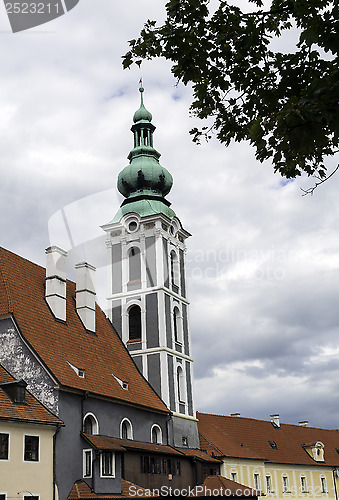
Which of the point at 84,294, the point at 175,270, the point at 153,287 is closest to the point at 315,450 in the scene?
the point at 175,270

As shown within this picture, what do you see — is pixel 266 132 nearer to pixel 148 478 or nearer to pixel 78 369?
pixel 78 369

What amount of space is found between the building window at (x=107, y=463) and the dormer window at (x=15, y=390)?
13.6ft

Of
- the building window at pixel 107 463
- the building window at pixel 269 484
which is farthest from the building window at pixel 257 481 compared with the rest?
the building window at pixel 107 463

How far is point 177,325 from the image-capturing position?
121 ft

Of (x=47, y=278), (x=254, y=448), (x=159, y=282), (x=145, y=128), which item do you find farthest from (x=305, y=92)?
(x=254, y=448)

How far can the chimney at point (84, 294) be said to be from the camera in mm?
30547

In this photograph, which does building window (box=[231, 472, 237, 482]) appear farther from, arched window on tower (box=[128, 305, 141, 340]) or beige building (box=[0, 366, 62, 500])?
beige building (box=[0, 366, 62, 500])

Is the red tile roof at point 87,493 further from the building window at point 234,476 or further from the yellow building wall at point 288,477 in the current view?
the building window at point 234,476

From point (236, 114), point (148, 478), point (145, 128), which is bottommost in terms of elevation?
point (148, 478)

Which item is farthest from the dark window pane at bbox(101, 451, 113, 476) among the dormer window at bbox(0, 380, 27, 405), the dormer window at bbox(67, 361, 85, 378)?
the dormer window at bbox(0, 380, 27, 405)

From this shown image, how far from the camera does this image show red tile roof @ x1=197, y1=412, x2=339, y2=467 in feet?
130

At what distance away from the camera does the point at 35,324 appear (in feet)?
85.1

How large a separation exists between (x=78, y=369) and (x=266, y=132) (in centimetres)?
2057

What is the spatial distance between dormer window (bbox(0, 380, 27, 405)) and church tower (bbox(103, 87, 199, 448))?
1203 cm
